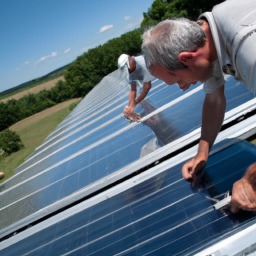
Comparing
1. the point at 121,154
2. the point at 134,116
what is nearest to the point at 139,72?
the point at 134,116

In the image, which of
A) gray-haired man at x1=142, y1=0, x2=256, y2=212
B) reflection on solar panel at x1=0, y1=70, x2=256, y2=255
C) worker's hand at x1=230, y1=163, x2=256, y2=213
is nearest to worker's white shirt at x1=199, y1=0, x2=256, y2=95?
gray-haired man at x1=142, y1=0, x2=256, y2=212

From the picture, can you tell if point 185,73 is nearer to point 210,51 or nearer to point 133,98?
point 210,51

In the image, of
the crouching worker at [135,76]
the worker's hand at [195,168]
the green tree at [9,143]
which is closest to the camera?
the worker's hand at [195,168]

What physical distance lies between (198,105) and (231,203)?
1.67 meters

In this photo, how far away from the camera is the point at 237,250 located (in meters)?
0.95

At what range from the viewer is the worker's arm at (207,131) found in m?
1.63

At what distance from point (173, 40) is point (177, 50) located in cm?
6

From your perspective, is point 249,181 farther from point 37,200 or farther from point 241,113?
point 37,200

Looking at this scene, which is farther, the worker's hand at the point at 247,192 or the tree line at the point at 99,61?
the tree line at the point at 99,61

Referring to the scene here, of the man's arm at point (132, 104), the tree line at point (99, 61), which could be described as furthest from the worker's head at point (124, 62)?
the tree line at point (99, 61)

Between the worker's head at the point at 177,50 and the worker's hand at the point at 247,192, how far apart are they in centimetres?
64

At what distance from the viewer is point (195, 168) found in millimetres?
1610

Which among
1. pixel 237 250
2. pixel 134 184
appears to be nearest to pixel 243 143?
pixel 134 184

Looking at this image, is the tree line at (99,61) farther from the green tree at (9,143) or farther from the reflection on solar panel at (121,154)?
the reflection on solar panel at (121,154)
